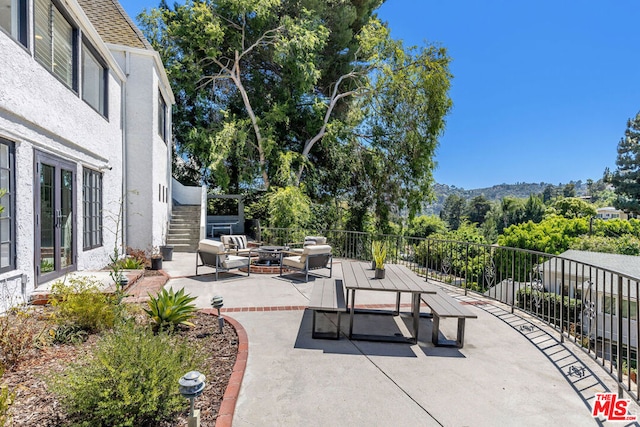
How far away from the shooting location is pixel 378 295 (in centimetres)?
597

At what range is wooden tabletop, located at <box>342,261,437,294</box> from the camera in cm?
383

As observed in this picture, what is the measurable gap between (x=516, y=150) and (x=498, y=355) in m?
96.8

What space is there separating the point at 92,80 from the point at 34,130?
3077mm

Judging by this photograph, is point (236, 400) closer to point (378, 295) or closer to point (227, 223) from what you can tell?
point (378, 295)

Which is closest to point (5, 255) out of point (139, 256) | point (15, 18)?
point (15, 18)

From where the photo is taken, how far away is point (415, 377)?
3.05 m

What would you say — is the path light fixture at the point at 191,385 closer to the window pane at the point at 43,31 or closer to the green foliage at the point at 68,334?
the green foliage at the point at 68,334

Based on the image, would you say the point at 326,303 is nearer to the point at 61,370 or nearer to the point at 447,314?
the point at 447,314

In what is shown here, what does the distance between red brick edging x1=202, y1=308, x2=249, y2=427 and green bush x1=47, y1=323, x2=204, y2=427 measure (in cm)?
28

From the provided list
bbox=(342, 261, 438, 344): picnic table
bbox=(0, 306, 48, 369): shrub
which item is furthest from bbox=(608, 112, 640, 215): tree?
bbox=(0, 306, 48, 369): shrub

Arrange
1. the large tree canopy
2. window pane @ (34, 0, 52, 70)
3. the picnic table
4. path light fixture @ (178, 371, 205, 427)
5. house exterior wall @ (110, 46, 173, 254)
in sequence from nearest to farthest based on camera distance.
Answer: path light fixture @ (178, 371, 205, 427) < the picnic table < window pane @ (34, 0, 52, 70) < house exterior wall @ (110, 46, 173, 254) < the large tree canopy

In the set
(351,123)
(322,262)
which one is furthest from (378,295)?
(351,123)

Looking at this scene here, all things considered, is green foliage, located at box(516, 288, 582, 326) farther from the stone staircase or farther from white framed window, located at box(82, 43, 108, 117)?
the stone staircase

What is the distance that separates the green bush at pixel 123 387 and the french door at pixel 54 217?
372cm
